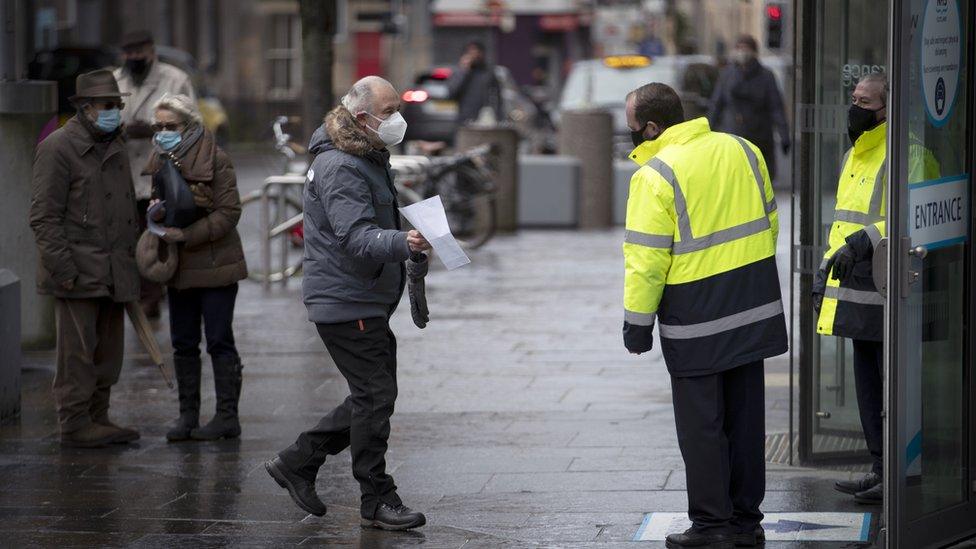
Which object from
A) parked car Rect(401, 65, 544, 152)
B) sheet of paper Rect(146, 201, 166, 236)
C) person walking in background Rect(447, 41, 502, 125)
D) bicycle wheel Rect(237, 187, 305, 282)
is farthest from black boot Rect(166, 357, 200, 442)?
parked car Rect(401, 65, 544, 152)

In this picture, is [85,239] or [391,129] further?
[85,239]

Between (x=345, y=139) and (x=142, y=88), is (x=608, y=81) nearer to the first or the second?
(x=142, y=88)

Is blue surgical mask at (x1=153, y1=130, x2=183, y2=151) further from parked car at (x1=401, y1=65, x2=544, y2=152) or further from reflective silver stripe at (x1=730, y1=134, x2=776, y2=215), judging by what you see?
parked car at (x1=401, y1=65, x2=544, y2=152)

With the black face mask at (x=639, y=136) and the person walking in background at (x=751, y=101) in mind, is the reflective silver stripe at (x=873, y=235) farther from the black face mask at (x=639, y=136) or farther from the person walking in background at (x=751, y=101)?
the person walking in background at (x=751, y=101)

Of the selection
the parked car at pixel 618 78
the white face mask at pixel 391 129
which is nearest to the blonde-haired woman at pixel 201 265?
the white face mask at pixel 391 129

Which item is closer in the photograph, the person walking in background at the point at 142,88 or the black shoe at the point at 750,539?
the black shoe at the point at 750,539

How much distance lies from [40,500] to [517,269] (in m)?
8.74

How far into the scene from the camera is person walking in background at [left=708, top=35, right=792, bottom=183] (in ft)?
57.7

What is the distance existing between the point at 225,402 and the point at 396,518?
2073 mm

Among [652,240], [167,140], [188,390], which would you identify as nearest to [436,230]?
[652,240]

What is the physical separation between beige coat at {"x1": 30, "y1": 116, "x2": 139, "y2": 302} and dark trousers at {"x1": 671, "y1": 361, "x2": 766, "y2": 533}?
3.16m

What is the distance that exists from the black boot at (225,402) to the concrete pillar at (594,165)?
11473 millimetres

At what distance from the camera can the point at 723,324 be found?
615 cm

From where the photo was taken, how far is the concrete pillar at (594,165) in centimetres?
1969
